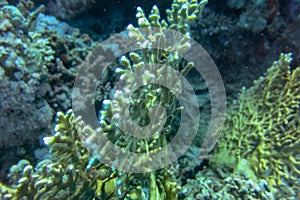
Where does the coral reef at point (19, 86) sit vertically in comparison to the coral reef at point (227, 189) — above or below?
above

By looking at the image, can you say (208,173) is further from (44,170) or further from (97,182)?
(44,170)

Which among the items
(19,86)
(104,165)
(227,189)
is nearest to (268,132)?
(227,189)

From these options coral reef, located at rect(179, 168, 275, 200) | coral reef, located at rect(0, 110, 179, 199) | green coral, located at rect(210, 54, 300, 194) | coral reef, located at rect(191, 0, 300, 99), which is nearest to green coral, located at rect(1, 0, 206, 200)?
coral reef, located at rect(0, 110, 179, 199)

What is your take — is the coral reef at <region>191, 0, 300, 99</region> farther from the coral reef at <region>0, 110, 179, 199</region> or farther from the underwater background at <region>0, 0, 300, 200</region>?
the coral reef at <region>0, 110, 179, 199</region>

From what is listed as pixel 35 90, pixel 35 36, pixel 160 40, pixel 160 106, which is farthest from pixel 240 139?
pixel 35 36

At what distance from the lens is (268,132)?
10.3 feet

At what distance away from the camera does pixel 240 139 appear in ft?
10.5

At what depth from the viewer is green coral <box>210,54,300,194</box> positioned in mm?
2986

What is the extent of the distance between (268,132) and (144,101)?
5.86 ft

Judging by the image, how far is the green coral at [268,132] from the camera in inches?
118

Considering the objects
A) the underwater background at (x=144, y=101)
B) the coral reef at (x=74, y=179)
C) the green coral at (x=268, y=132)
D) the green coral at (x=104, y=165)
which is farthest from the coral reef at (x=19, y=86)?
the green coral at (x=268, y=132)

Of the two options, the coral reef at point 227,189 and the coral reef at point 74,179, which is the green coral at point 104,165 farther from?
the coral reef at point 227,189

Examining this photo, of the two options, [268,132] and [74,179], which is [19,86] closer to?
[74,179]

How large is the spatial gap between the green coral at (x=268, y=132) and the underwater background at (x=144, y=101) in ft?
0.04
